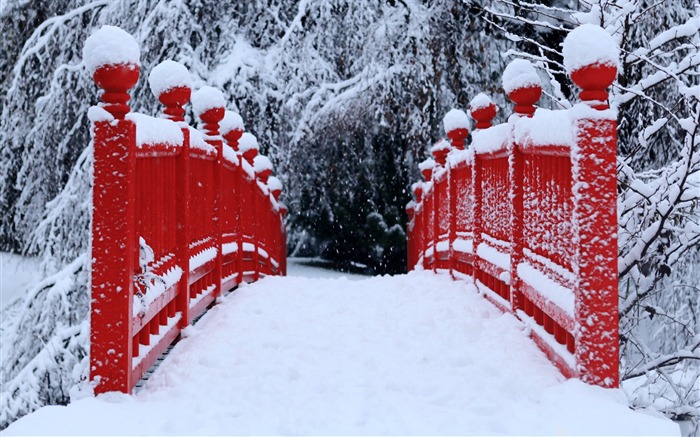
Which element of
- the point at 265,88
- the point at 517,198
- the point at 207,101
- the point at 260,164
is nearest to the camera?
the point at 517,198

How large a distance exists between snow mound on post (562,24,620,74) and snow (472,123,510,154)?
1.56 m

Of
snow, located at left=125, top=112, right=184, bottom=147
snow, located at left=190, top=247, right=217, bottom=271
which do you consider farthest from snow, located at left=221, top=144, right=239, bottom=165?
snow, located at left=125, top=112, right=184, bottom=147

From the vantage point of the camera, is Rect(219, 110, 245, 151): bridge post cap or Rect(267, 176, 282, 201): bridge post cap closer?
Rect(219, 110, 245, 151): bridge post cap

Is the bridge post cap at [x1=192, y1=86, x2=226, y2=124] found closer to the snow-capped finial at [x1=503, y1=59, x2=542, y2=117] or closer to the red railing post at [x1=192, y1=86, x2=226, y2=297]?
the red railing post at [x1=192, y1=86, x2=226, y2=297]

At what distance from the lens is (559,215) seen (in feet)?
12.2

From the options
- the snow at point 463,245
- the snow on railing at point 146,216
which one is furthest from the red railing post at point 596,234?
the snow at point 463,245

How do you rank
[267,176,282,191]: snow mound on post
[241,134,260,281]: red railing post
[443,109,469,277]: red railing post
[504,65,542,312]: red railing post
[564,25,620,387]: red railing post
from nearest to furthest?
[564,25,620,387]: red railing post → [504,65,542,312]: red railing post → [443,109,469,277]: red railing post → [241,134,260,281]: red railing post → [267,176,282,191]: snow mound on post

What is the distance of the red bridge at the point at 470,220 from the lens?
10.5 feet

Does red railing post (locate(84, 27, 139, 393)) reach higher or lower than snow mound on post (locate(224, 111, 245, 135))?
lower

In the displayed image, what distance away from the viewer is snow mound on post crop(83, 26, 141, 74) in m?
3.38

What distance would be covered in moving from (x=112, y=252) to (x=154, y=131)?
86 cm

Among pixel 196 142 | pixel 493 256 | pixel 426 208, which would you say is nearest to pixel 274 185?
pixel 426 208

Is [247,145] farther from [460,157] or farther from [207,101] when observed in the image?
[460,157]

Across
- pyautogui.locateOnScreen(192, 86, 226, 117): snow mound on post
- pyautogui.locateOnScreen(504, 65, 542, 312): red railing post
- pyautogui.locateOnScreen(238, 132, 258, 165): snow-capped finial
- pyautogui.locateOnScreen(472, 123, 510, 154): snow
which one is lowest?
pyautogui.locateOnScreen(504, 65, 542, 312): red railing post
